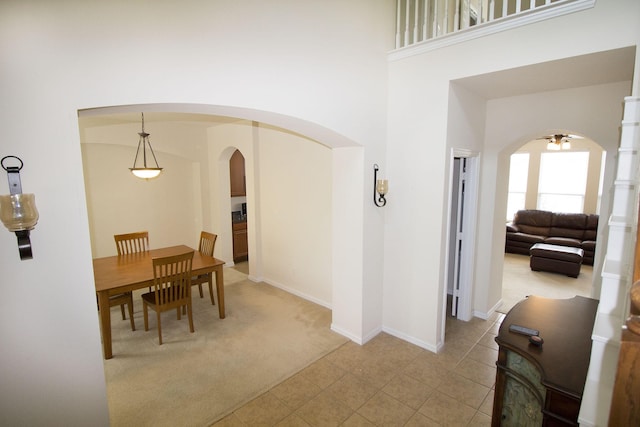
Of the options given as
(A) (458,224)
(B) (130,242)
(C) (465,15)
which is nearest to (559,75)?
(C) (465,15)

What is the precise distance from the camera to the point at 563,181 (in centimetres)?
771

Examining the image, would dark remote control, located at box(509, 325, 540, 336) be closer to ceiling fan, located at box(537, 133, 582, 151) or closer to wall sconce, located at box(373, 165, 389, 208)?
wall sconce, located at box(373, 165, 389, 208)

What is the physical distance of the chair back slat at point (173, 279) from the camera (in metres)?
3.55

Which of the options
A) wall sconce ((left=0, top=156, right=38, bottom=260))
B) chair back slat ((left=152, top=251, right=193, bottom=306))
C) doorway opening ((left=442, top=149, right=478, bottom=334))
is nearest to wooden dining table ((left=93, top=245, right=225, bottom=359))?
chair back slat ((left=152, top=251, right=193, bottom=306))

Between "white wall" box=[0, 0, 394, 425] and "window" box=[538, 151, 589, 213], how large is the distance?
8005mm

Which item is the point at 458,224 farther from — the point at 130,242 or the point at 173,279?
the point at 130,242

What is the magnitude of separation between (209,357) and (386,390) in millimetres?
1829

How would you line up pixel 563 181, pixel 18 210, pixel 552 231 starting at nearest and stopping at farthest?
pixel 18 210
pixel 552 231
pixel 563 181

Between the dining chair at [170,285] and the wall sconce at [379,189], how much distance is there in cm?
215

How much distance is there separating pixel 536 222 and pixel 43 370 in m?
8.62

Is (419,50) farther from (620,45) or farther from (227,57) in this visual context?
(227,57)

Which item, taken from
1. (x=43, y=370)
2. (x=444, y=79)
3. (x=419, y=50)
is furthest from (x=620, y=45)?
(x=43, y=370)

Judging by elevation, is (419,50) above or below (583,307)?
above

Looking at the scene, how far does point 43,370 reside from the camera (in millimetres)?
1728
